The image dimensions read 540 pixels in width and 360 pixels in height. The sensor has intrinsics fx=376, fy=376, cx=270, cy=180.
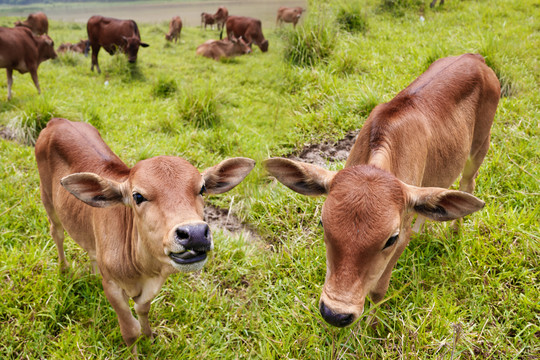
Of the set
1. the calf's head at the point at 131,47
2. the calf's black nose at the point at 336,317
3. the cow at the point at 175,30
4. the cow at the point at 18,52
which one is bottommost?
the cow at the point at 175,30

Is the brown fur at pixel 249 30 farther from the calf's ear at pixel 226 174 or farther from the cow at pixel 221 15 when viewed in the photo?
the calf's ear at pixel 226 174

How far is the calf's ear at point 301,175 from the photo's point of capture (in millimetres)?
2475

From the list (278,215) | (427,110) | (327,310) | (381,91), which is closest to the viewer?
(327,310)

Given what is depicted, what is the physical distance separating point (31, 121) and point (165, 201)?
15.7ft

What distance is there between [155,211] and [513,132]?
4.73 meters

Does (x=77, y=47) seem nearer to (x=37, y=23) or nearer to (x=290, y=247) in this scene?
(x=37, y=23)

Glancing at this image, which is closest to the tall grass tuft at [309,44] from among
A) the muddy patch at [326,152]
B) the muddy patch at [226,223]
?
the muddy patch at [326,152]

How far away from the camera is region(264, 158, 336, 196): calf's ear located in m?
2.47

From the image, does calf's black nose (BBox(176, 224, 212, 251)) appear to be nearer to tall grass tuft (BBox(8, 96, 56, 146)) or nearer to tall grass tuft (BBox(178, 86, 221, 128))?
tall grass tuft (BBox(178, 86, 221, 128))

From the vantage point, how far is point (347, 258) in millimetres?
2062

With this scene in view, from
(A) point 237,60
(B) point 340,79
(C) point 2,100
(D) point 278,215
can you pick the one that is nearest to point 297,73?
(B) point 340,79

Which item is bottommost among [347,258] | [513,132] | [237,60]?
[237,60]

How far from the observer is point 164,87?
779cm

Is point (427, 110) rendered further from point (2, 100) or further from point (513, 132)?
point (2, 100)
